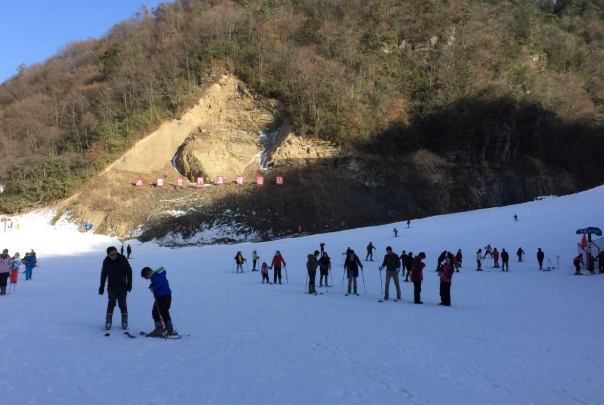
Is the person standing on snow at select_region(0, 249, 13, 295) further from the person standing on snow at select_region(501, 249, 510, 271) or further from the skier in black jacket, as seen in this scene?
the person standing on snow at select_region(501, 249, 510, 271)

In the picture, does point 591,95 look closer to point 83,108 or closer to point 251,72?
point 251,72

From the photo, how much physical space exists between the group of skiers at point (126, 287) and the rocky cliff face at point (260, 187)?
2756 centimetres

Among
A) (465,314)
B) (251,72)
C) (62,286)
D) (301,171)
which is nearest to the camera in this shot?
(465,314)

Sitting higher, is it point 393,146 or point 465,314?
point 393,146

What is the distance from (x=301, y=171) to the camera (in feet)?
136

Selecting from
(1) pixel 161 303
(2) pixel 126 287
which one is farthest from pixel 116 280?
(1) pixel 161 303

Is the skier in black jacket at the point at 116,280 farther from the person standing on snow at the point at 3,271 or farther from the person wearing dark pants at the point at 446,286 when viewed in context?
the person wearing dark pants at the point at 446,286

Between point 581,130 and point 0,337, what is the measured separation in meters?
69.1

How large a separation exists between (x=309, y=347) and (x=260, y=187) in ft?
111

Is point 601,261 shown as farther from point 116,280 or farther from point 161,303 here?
point 116,280

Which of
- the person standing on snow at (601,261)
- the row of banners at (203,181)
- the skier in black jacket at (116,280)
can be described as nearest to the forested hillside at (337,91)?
the row of banners at (203,181)

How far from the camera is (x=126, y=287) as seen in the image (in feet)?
25.1

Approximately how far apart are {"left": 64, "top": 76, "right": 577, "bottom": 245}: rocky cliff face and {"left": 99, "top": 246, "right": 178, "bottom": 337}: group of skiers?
27.6m

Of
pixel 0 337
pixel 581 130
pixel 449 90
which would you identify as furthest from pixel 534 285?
pixel 581 130
